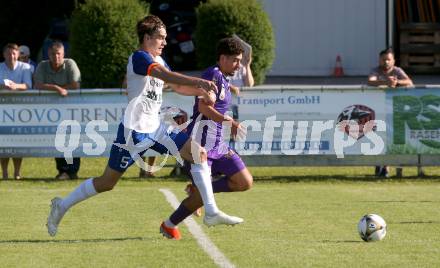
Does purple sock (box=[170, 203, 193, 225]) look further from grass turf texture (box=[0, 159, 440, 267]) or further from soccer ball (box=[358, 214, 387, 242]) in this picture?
soccer ball (box=[358, 214, 387, 242])

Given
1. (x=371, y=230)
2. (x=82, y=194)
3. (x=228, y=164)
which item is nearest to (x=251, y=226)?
(x=228, y=164)

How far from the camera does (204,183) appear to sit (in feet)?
32.9

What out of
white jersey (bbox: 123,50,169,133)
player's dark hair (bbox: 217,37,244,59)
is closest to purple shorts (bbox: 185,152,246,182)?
white jersey (bbox: 123,50,169,133)

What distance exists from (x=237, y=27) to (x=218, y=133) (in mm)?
12520

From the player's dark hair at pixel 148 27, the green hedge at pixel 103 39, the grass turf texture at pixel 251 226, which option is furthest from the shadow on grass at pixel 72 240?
the green hedge at pixel 103 39

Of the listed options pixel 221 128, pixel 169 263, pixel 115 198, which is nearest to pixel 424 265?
pixel 169 263

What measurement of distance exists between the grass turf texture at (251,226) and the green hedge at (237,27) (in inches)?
227

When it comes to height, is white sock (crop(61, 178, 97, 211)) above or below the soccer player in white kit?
below

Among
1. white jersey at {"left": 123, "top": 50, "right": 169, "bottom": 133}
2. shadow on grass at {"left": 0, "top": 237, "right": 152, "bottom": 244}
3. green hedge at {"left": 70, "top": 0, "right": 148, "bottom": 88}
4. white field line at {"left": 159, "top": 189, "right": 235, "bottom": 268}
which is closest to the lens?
white field line at {"left": 159, "top": 189, "right": 235, "bottom": 268}

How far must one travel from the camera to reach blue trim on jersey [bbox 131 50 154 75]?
9609 mm

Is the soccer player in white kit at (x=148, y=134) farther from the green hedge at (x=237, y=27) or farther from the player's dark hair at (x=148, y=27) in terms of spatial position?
the green hedge at (x=237, y=27)

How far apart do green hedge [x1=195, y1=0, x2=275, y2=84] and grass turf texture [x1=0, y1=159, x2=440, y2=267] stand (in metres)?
5.76

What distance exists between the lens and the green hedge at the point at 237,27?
22875 millimetres

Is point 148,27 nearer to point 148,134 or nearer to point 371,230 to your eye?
point 148,134
